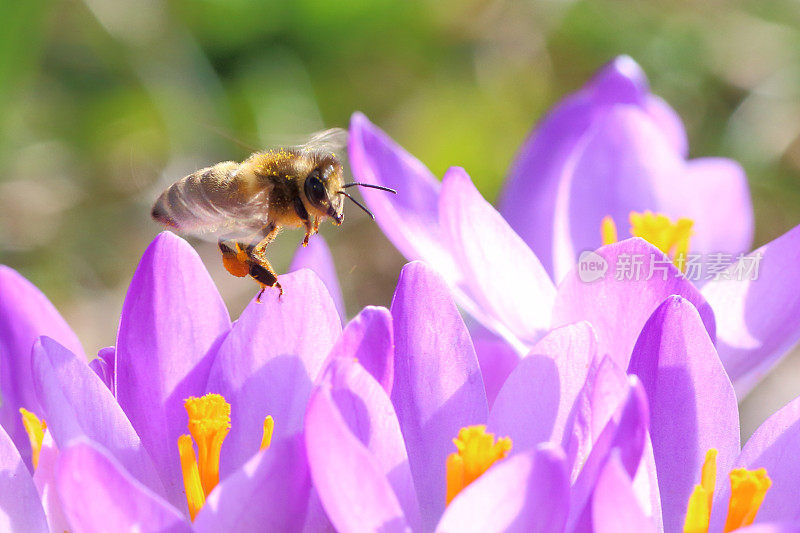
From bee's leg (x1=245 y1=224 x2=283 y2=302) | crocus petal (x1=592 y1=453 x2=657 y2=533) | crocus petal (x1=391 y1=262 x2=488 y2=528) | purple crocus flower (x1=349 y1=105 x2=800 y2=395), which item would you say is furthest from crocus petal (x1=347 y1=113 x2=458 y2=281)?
crocus petal (x1=592 y1=453 x2=657 y2=533)

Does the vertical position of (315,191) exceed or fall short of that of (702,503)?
it exceeds it

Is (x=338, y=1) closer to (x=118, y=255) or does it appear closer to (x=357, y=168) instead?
(x=118, y=255)

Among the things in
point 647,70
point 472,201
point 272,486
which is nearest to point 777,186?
point 647,70

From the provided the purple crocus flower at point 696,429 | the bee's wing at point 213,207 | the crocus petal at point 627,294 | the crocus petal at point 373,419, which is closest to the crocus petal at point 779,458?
the purple crocus flower at point 696,429

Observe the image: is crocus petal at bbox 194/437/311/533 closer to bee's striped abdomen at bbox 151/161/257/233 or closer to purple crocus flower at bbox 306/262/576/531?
purple crocus flower at bbox 306/262/576/531

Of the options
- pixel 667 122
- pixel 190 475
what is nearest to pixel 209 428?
pixel 190 475

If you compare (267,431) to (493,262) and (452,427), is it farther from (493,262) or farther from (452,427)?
(493,262)

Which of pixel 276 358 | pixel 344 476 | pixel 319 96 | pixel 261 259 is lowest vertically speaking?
pixel 344 476
